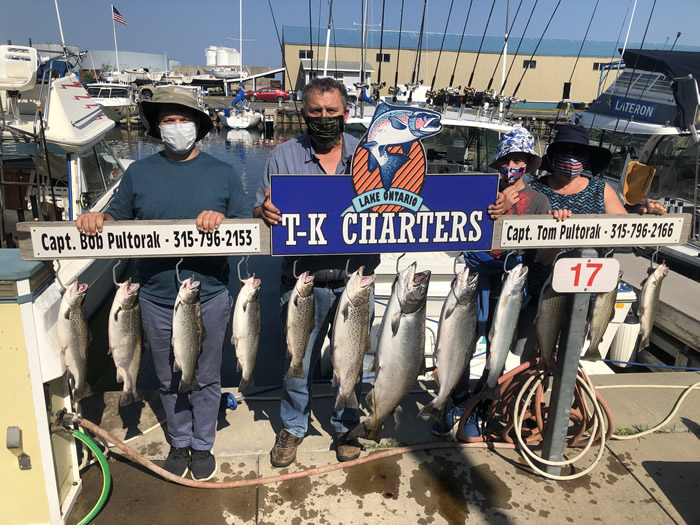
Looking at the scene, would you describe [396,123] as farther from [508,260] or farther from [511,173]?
[508,260]

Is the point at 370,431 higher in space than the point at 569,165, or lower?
lower

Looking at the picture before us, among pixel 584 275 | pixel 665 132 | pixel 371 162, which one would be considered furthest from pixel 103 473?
pixel 665 132

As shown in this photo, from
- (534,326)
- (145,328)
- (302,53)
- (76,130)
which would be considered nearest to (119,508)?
(145,328)

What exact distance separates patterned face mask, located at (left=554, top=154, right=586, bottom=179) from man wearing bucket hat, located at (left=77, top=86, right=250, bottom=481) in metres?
2.22

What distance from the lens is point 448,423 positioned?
3633mm

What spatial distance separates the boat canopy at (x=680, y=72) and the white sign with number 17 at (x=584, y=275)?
7354 millimetres

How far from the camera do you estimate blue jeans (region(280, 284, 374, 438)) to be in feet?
10.3

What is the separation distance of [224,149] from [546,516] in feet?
98.2

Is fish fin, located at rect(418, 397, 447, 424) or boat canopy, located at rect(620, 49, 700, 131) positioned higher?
boat canopy, located at rect(620, 49, 700, 131)

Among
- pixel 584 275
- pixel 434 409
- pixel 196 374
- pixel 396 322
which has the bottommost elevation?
pixel 434 409

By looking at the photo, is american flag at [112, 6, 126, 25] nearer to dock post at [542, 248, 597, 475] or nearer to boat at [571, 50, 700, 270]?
boat at [571, 50, 700, 270]

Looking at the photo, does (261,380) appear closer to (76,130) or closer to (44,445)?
(76,130)

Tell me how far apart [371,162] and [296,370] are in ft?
4.34

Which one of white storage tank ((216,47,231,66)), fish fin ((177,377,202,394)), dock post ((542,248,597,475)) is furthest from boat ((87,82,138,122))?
white storage tank ((216,47,231,66))
